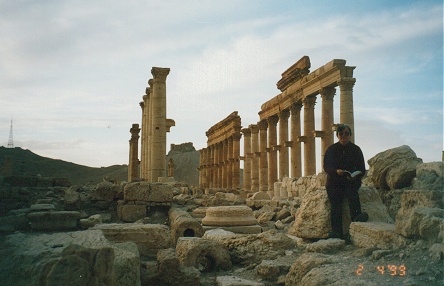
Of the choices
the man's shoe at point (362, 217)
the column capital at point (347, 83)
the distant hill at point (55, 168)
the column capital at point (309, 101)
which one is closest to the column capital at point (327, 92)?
the column capital at point (347, 83)

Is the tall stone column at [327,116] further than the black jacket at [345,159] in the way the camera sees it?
Yes

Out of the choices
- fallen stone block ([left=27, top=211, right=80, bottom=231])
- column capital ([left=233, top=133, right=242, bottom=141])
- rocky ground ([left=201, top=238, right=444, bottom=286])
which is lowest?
rocky ground ([left=201, top=238, right=444, bottom=286])

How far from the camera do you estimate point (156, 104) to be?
75.1ft

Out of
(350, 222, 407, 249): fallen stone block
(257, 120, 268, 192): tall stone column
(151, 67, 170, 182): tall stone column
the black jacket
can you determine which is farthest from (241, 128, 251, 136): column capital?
(350, 222, 407, 249): fallen stone block

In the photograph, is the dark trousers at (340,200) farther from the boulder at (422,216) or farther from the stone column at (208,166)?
the stone column at (208,166)

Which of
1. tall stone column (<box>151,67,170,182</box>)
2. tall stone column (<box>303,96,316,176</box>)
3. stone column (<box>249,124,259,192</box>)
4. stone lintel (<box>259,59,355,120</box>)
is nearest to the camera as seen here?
stone lintel (<box>259,59,355,120</box>)

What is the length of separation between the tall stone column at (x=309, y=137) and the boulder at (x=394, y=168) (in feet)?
51.5

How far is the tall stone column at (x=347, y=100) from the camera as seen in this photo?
801 inches

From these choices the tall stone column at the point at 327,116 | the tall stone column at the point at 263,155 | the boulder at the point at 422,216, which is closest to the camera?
the boulder at the point at 422,216

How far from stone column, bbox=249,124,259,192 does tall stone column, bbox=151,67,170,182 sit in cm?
1268

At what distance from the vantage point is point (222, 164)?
45.5 metres

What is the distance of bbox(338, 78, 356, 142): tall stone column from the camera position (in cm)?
2034

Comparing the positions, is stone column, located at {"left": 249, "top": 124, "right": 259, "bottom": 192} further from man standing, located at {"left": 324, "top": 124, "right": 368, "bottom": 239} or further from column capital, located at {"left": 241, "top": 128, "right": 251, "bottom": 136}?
man standing, located at {"left": 324, "top": 124, "right": 368, "bottom": 239}

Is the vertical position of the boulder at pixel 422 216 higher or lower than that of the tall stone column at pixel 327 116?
lower
